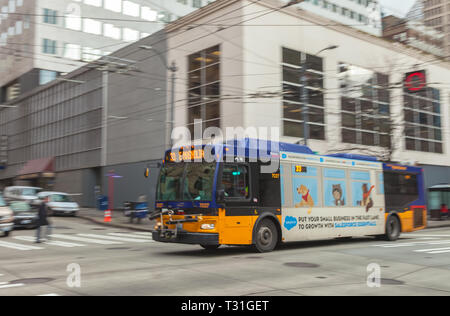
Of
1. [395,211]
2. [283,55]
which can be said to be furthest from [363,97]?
[395,211]

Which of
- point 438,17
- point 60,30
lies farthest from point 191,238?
point 438,17

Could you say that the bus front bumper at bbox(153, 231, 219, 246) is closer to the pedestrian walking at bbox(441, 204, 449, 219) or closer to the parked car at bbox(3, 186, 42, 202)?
the parked car at bbox(3, 186, 42, 202)

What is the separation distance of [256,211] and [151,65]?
25911 mm

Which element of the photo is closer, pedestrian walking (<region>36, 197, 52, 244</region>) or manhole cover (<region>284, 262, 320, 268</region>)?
manhole cover (<region>284, 262, 320, 268</region>)

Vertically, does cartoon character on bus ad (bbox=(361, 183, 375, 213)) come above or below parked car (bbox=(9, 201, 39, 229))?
above

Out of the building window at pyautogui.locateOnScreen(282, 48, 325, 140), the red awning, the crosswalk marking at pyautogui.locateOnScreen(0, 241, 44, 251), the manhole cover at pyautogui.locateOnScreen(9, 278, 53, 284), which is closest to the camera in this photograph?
the manhole cover at pyautogui.locateOnScreen(9, 278, 53, 284)

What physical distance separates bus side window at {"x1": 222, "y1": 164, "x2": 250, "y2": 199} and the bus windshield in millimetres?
382

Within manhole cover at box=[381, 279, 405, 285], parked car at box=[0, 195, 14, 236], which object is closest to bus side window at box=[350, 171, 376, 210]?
manhole cover at box=[381, 279, 405, 285]

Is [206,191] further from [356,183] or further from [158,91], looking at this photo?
[158,91]

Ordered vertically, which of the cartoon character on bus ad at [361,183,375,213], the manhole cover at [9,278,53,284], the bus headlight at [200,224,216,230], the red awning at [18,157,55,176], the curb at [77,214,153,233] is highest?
the red awning at [18,157,55,176]

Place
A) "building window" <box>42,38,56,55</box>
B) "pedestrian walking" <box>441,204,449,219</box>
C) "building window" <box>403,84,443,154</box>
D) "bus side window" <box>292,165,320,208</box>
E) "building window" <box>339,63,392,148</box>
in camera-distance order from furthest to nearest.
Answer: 1. "building window" <box>42,38,56,55</box>
2. "building window" <box>403,84,443,154</box>
3. "building window" <box>339,63,392,148</box>
4. "pedestrian walking" <box>441,204,449,219</box>
5. "bus side window" <box>292,165,320,208</box>

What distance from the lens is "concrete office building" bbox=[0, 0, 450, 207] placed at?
92.0 ft

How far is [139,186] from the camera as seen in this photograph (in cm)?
3538

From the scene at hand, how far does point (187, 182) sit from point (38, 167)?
4168 centimetres
